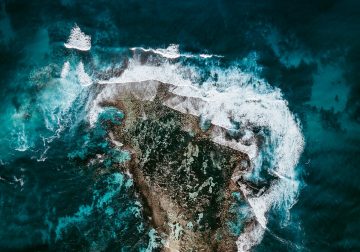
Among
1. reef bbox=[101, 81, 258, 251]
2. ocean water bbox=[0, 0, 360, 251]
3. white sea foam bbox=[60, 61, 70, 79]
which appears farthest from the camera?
reef bbox=[101, 81, 258, 251]

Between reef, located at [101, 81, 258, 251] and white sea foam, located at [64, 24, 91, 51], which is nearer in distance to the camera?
white sea foam, located at [64, 24, 91, 51]

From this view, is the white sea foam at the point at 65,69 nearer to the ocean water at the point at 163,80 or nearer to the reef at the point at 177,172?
the ocean water at the point at 163,80

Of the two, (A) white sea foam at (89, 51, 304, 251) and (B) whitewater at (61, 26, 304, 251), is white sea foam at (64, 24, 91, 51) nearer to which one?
(B) whitewater at (61, 26, 304, 251)

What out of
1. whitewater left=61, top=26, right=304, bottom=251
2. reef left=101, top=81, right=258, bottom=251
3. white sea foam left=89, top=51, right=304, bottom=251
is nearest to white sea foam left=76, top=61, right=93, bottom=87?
whitewater left=61, top=26, right=304, bottom=251

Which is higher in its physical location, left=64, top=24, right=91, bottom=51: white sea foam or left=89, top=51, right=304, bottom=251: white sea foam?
left=64, top=24, right=91, bottom=51: white sea foam

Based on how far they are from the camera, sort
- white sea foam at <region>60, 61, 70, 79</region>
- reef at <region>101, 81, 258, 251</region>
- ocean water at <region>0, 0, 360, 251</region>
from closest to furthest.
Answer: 1. ocean water at <region>0, 0, 360, 251</region>
2. white sea foam at <region>60, 61, 70, 79</region>
3. reef at <region>101, 81, 258, 251</region>
